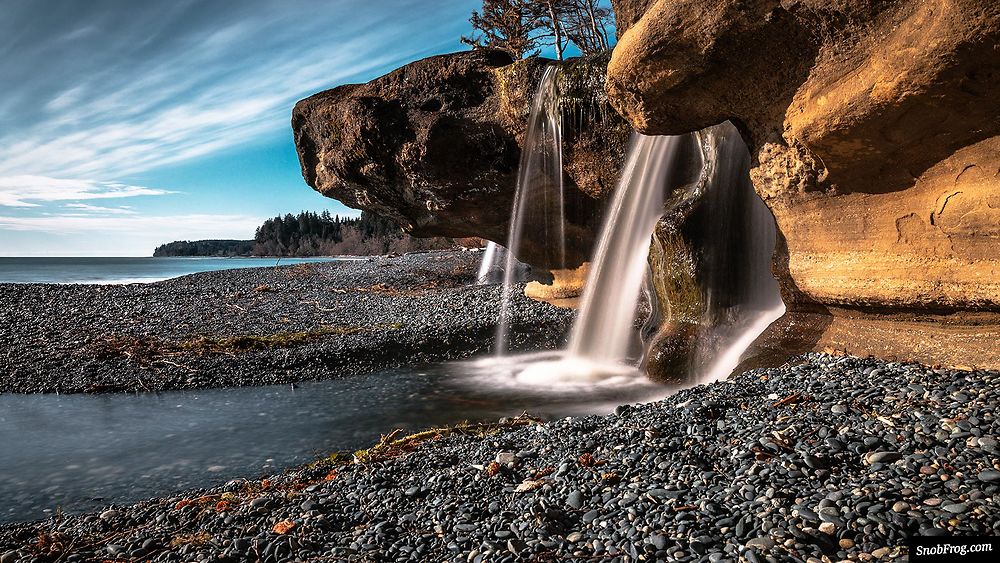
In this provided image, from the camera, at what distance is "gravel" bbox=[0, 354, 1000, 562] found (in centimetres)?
307

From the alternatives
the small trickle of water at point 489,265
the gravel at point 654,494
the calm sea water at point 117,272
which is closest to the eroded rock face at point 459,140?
the small trickle of water at point 489,265

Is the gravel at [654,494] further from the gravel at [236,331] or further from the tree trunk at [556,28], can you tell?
the tree trunk at [556,28]

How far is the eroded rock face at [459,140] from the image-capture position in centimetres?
1184

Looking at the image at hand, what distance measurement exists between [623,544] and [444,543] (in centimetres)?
101

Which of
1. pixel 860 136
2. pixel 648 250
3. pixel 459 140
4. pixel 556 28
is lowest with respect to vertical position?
pixel 648 250

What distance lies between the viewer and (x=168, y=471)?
6.11 metres

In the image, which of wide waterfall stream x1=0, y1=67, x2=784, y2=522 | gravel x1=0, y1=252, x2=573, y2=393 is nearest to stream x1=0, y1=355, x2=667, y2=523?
wide waterfall stream x1=0, y1=67, x2=784, y2=522

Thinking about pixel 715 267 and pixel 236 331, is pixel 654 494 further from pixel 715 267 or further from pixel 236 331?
pixel 236 331

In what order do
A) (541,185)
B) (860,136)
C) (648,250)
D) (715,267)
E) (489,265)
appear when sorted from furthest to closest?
1. (489,265)
2. (541,185)
3. (648,250)
4. (715,267)
5. (860,136)

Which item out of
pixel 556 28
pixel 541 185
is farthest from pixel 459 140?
pixel 556 28

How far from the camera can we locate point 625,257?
1038cm

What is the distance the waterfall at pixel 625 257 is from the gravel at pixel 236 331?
68.7 inches

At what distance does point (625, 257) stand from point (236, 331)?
336 inches

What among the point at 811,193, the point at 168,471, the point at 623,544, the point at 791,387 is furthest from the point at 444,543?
the point at 811,193
